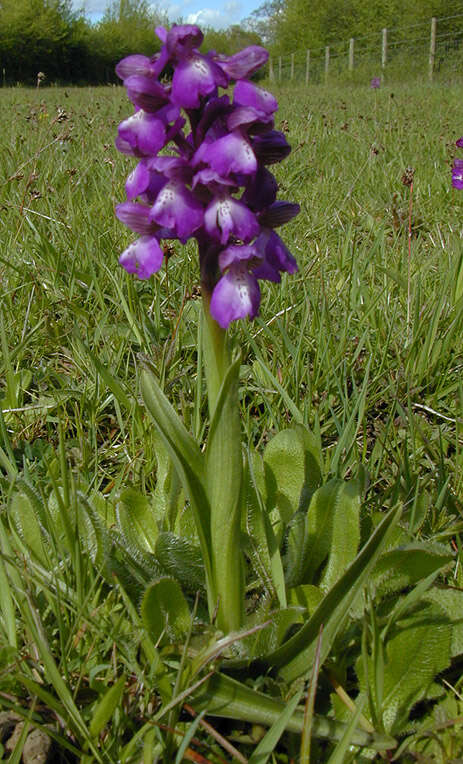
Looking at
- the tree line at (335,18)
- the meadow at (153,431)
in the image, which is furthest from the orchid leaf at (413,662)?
the tree line at (335,18)

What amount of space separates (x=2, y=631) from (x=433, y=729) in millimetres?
790

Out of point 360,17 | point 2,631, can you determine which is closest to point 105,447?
point 2,631

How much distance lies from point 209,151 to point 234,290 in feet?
0.69

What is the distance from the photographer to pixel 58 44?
41625 millimetres

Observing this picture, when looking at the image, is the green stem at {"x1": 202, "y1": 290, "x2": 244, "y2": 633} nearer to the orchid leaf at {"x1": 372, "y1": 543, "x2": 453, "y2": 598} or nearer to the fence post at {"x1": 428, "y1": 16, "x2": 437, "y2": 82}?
the orchid leaf at {"x1": 372, "y1": 543, "x2": 453, "y2": 598}

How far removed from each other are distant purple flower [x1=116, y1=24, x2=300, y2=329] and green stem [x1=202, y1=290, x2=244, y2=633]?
74 mm

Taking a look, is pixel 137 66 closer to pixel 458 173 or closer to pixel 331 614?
pixel 331 614

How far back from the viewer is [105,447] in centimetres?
188

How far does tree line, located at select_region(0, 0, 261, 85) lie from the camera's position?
126ft

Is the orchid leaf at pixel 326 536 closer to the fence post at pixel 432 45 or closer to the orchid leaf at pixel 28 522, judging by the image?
the orchid leaf at pixel 28 522

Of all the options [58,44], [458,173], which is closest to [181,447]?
[458,173]

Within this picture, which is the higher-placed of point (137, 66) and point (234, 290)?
point (137, 66)

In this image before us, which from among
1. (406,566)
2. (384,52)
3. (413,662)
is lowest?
(413,662)

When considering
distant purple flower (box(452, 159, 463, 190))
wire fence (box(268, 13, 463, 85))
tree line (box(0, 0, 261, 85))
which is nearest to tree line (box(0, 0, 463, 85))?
tree line (box(0, 0, 261, 85))
